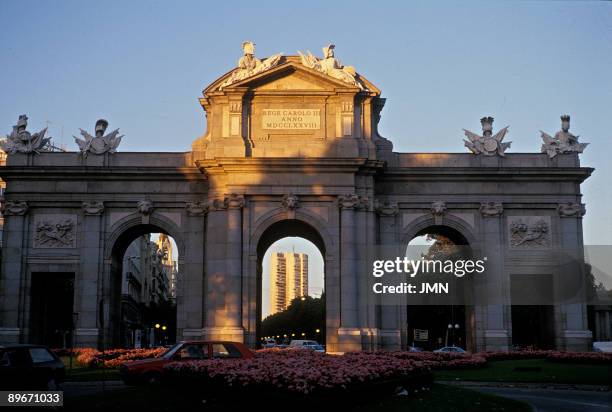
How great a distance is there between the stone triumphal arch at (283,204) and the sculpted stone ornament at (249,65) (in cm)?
9

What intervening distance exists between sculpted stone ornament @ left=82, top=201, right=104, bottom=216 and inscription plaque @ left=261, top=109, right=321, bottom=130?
421 inches

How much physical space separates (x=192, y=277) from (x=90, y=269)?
6060 millimetres

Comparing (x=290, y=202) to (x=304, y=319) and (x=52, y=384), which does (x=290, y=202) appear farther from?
(x=304, y=319)

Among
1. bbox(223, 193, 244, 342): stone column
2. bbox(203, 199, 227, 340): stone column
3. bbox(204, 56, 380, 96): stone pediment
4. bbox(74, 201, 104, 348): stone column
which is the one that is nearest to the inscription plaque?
bbox(204, 56, 380, 96): stone pediment

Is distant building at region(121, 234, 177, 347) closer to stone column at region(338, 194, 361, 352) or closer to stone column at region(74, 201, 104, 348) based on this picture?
stone column at region(74, 201, 104, 348)

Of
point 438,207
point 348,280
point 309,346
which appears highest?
point 438,207

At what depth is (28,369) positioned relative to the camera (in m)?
23.9

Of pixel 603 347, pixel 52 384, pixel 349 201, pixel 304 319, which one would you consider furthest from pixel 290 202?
pixel 304 319

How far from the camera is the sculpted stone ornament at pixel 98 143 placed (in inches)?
1954

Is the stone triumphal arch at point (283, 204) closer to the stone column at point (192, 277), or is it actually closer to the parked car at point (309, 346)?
the stone column at point (192, 277)

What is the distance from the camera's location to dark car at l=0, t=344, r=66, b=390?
2306 centimetres

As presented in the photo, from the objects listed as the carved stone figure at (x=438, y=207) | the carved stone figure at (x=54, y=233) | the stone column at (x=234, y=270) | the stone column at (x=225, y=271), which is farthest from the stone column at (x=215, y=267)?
the carved stone figure at (x=438, y=207)

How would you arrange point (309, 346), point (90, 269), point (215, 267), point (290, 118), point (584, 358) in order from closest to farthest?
point (584, 358) → point (215, 267) → point (290, 118) → point (90, 269) → point (309, 346)

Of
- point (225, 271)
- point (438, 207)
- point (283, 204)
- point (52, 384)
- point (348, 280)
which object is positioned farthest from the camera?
point (438, 207)
